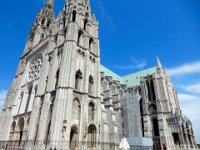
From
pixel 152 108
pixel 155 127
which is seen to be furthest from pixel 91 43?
pixel 155 127

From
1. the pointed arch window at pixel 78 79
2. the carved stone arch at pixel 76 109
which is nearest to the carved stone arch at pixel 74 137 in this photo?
the carved stone arch at pixel 76 109

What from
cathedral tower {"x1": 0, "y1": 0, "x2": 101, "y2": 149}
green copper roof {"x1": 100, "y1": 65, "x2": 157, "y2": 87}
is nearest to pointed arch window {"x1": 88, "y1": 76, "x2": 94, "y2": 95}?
cathedral tower {"x1": 0, "y1": 0, "x2": 101, "y2": 149}

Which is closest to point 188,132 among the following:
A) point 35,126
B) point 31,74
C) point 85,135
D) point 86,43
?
point 85,135

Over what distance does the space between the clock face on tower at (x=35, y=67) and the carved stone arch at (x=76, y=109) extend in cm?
1112

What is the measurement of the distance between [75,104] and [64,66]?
4991 millimetres

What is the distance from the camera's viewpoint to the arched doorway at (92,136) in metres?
19.1

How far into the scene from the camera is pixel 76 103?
1983 cm

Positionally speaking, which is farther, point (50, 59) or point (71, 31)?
point (50, 59)

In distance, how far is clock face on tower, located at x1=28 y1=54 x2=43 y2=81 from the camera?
2753 cm

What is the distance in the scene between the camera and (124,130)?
28.8m

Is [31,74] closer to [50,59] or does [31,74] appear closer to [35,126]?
[50,59]

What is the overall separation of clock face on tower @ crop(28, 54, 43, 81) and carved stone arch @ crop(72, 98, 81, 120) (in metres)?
11.1

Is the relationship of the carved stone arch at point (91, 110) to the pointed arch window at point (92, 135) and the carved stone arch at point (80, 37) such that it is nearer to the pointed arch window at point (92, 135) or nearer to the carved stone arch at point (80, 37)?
the pointed arch window at point (92, 135)

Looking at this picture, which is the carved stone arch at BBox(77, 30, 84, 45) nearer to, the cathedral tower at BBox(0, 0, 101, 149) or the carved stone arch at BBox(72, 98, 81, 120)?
the cathedral tower at BBox(0, 0, 101, 149)
